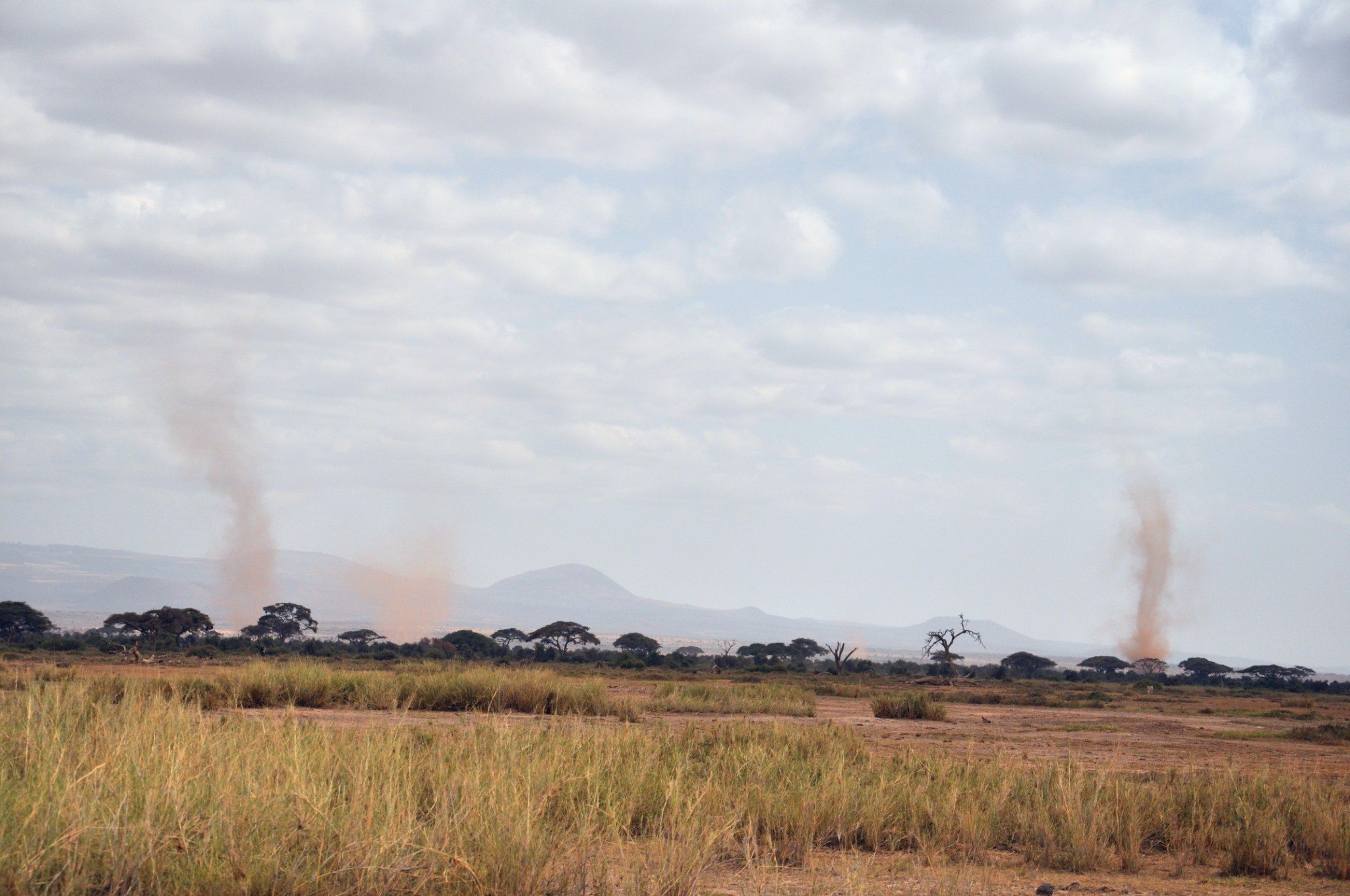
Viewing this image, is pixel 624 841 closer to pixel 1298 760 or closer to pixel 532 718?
pixel 532 718

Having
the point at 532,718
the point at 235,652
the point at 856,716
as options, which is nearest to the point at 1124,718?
the point at 856,716

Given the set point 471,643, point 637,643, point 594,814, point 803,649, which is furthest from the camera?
point 803,649

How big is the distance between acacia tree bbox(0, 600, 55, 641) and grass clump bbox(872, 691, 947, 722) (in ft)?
169

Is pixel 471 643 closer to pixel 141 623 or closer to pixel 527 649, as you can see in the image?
pixel 527 649

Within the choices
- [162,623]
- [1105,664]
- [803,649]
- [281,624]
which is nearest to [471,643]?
[281,624]

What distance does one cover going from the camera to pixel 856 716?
26.0 metres

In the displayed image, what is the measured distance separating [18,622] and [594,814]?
65.6 metres

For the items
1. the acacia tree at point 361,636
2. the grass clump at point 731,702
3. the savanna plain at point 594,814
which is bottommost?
the acacia tree at point 361,636

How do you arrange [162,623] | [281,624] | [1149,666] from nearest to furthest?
[162,623] → [281,624] → [1149,666]

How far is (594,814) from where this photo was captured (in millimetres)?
7859

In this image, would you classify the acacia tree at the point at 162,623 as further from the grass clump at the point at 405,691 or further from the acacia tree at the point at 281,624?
the grass clump at the point at 405,691

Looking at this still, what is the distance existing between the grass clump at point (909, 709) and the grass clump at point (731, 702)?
163cm

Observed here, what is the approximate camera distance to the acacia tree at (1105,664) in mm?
81375

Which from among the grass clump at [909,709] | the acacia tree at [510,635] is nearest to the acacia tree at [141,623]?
the acacia tree at [510,635]
